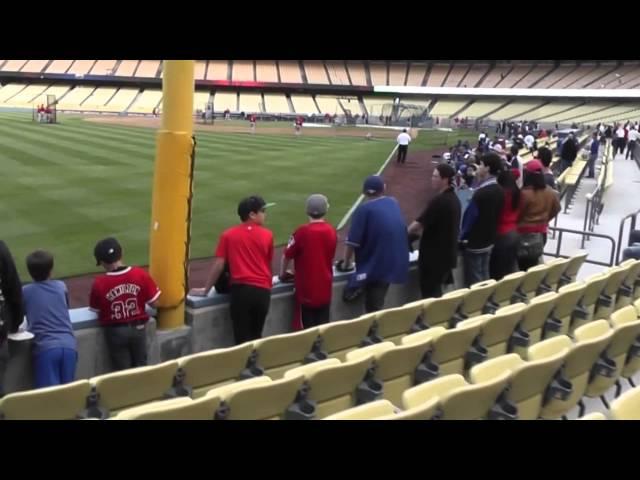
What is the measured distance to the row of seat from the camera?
3357 millimetres

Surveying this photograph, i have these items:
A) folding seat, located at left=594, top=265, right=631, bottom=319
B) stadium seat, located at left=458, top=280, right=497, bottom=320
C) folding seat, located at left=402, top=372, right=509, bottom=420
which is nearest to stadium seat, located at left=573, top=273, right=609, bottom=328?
folding seat, located at left=594, top=265, right=631, bottom=319

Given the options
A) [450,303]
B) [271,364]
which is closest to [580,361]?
[450,303]

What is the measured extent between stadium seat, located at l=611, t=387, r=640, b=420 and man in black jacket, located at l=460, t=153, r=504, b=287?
362 centimetres

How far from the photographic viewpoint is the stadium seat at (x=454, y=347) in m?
4.11

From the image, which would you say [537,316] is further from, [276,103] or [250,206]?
[276,103]

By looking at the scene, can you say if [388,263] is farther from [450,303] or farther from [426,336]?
[426,336]

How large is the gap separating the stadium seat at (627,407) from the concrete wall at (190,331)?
130 inches

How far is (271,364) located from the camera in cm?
414

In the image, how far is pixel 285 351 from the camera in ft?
13.7

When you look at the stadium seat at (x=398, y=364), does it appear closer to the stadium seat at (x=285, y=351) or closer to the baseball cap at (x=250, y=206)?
the stadium seat at (x=285, y=351)

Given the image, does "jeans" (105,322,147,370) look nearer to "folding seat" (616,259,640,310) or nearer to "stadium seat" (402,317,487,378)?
"stadium seat" (402,317,487,378)

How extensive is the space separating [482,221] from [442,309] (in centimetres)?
163
